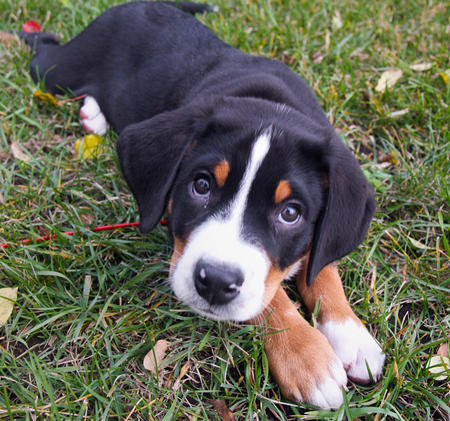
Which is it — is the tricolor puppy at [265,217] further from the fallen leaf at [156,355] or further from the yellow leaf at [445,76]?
the yellow leaf at [445,76]

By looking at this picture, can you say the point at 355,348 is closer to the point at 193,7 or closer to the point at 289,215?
the point at 289,215

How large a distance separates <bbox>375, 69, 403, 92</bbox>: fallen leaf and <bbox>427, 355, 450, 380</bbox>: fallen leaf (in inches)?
98.1

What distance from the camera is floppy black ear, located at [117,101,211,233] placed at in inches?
92.4

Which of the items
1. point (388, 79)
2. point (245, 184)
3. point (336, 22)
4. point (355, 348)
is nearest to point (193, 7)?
point (336, 22)

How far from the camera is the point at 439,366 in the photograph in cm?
233

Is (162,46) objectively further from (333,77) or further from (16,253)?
(16,253)

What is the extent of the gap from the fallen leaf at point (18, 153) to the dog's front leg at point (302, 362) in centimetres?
221

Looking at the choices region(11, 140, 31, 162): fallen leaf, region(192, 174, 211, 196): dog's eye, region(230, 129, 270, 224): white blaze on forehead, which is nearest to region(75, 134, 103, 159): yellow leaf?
region(11, 140, 31, 162): fallen leaf

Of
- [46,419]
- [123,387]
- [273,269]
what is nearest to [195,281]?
[273,269]

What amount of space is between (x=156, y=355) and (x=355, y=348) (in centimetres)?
103

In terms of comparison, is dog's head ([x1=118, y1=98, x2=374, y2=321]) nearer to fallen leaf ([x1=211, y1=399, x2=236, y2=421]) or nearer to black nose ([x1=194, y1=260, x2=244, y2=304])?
black nose ([x1=194, y1=260, x2=244, y2=304])

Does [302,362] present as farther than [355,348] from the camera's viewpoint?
No

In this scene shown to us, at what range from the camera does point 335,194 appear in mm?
2301

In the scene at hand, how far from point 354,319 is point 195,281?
3.26 ft
